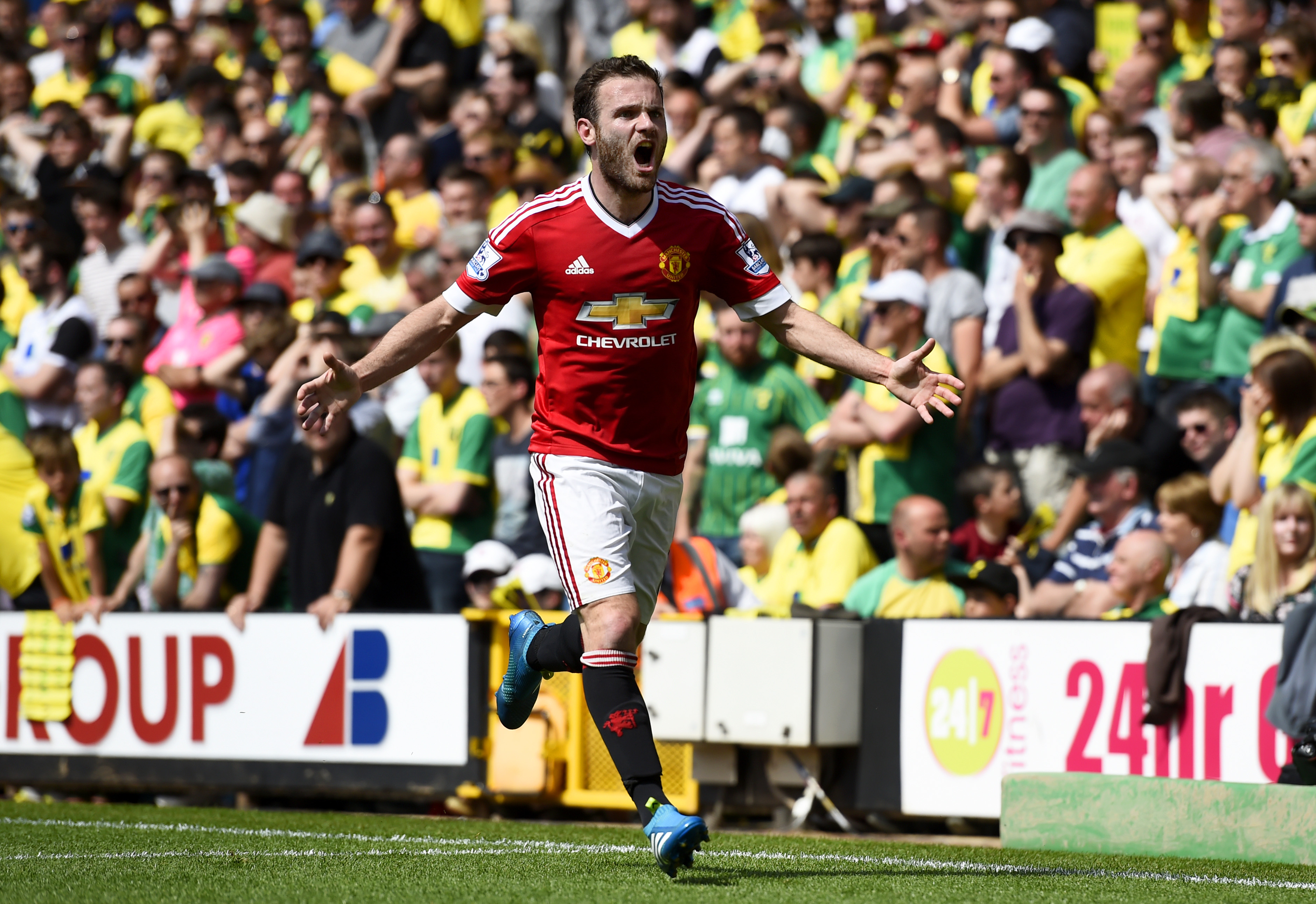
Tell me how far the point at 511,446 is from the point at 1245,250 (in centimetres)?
425

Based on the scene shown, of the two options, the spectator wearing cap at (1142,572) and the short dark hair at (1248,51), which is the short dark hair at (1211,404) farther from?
the short dark hair at (1248,51)

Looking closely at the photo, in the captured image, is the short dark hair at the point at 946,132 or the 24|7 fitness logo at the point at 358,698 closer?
the 24|7 fitness logo at the point at 358,698

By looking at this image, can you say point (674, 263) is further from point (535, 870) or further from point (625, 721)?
point (535, 870)

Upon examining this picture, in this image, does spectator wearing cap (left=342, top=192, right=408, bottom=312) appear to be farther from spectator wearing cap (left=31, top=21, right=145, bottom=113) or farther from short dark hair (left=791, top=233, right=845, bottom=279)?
spectator wearing cap (left=31, top=21, right=145, bottom=113)

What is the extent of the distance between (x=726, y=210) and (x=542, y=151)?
27.1 ft

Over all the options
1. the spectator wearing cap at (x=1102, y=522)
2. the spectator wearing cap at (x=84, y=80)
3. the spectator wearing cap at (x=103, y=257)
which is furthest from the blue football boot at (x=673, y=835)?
the spectator wearing cap at (x=84, y=80)

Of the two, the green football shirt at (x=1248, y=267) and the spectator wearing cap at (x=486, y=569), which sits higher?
the green football shirt at (x=1248, y=267)

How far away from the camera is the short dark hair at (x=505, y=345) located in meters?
10.7

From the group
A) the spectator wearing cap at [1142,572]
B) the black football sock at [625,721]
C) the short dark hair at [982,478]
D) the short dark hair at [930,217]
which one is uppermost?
the short dark hair at [930,217]

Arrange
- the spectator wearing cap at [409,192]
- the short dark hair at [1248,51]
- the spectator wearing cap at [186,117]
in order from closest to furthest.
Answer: the short dark hair at [1248,51] < the spectator wearing cap at [409,192] < the spectator wearing cap at [186,117]

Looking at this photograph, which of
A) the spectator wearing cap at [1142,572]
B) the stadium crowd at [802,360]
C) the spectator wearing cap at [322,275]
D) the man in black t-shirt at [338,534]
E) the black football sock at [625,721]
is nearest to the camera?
the black football sock at [625,721]

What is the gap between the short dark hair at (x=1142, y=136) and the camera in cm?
1090

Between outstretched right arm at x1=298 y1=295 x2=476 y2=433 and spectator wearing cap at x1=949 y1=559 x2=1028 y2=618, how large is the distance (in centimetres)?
362

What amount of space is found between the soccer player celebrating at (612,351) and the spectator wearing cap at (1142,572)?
2.84m
